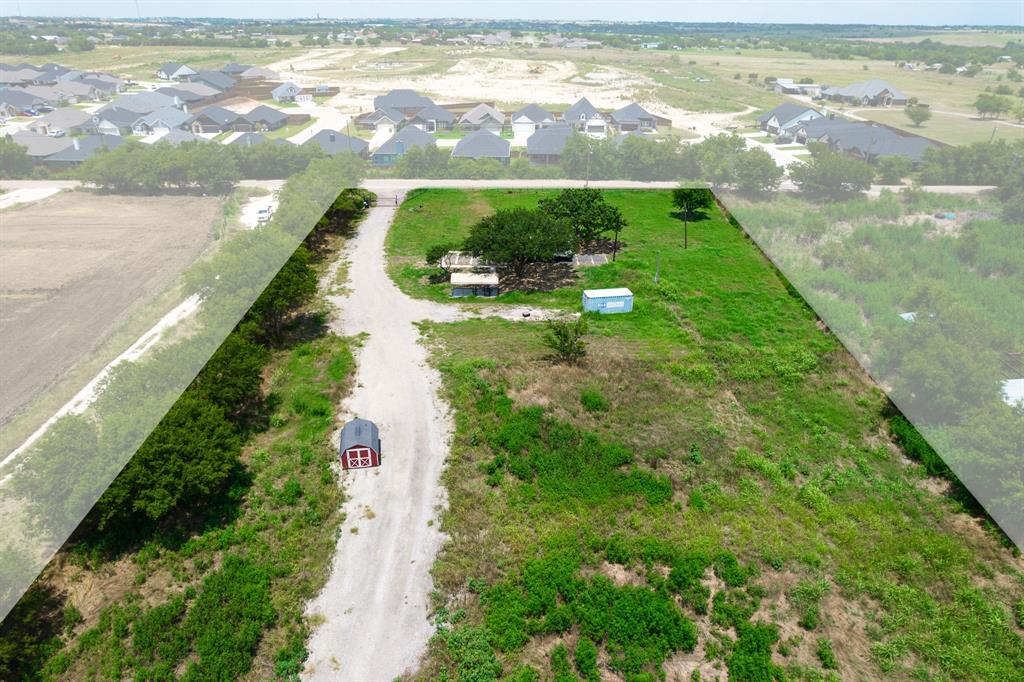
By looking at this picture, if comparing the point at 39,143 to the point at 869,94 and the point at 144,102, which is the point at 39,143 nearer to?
the point at 144,102

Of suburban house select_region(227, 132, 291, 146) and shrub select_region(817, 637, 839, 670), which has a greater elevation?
suburban house select_region(227, 132, 291, 146)

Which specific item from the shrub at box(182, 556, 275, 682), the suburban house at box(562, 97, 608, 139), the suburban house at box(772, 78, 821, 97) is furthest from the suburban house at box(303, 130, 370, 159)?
the shrub at box(182, 556, 275, 682)

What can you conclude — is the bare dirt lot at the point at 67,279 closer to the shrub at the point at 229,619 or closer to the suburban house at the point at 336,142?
the shrub at the point at 229,619

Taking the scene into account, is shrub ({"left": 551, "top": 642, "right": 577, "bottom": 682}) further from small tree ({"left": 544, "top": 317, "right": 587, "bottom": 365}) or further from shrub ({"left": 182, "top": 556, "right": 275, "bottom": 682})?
small tree ({"left": 544, "top": 317, "right": 587, "bottom": 365})

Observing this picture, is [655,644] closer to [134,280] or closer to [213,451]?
[213,451]

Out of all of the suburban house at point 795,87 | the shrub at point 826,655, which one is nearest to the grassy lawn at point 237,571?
the shrub at point 826,655

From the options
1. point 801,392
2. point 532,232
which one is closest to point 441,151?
point 532,232
